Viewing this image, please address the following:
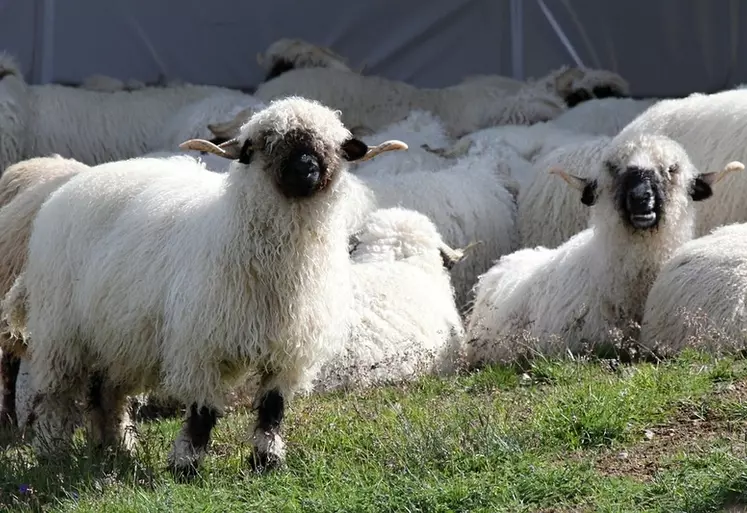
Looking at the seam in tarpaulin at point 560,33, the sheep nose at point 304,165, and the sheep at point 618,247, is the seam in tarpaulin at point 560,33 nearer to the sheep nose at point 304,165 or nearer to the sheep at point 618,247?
the sheep at point 618,247

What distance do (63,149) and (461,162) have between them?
3731 mm

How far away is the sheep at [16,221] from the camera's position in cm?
869

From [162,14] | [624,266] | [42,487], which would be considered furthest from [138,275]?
[162,14]

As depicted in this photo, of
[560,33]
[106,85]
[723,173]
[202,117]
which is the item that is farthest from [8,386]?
[560,33]

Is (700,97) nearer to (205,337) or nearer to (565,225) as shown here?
(565,225)

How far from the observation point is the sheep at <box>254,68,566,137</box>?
13.4 metres

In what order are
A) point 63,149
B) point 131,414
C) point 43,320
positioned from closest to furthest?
point 43,320, point 131,414, point 63,149

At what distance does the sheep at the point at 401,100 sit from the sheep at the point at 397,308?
3.68m

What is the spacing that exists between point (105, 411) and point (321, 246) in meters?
1.68

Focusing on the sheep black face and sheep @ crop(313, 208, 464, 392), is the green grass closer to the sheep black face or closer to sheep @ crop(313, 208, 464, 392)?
sheep @ crop(313, 208, 464, 392)

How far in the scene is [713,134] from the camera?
9453mm

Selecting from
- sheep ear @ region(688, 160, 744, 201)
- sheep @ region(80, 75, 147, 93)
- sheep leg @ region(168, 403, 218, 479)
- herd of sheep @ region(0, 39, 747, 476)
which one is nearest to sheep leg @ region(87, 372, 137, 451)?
herd of sheep @ region(0, 39, 747, 476)

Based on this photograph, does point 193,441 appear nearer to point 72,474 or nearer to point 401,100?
point 72,474

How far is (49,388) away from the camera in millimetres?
7324
